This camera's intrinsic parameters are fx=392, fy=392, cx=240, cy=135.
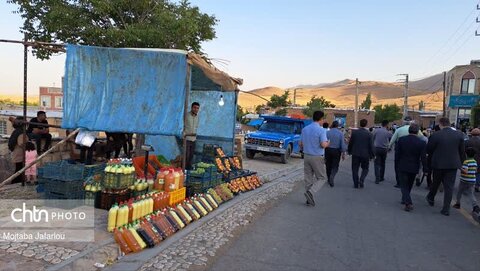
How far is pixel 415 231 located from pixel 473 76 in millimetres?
53634

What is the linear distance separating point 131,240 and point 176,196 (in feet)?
6.76

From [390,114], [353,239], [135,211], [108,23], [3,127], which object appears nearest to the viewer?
[135,211]

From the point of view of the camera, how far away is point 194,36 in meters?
16.3

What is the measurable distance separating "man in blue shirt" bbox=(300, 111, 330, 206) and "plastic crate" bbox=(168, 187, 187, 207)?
2.68 metres

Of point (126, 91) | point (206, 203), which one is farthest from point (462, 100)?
point (126, 91)

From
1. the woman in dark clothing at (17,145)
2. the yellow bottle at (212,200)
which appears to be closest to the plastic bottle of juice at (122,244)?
the yellow bottle at (212,200)

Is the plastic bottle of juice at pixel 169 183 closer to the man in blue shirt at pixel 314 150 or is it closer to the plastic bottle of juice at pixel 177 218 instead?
the plastic bottle of juice at pixel 177 218

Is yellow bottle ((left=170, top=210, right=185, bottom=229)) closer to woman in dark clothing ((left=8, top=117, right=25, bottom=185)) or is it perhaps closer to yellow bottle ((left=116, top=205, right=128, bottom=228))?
yellow bottle ((left=116, top=205, right=128, bottom=228))

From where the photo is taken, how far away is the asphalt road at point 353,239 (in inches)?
204

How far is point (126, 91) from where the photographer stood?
7.76 m

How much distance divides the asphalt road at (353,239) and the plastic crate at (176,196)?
1435mm

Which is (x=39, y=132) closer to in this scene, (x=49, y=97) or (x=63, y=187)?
(x=63, y=187)

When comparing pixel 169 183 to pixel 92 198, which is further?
pixel 169 183

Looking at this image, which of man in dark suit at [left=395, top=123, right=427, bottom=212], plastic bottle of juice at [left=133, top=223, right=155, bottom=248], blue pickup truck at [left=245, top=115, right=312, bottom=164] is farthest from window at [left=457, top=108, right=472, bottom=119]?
plastic bottle of juice at [left=133, top=223, right=155, bottom=248]
